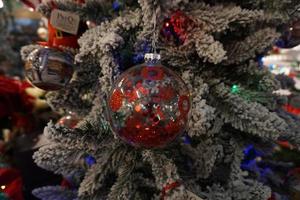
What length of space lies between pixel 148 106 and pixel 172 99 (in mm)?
Result: 39

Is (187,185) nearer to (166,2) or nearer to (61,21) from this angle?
(166,2)

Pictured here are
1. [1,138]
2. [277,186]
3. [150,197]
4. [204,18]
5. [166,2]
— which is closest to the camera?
[166,2]

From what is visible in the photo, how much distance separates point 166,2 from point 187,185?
0.35 metres

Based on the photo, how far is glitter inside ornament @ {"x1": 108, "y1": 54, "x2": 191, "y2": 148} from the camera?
0.49m

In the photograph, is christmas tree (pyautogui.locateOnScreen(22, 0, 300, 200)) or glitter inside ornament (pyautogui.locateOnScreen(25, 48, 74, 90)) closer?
christmas tree (pyautogui.locateOnScreen(22, 0, 300, 200))

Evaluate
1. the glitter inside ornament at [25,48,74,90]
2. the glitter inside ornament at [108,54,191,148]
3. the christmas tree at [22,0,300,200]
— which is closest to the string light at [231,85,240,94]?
the christmas tree at [22,0,300,200]

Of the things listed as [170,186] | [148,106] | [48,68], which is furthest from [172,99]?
[48,68]

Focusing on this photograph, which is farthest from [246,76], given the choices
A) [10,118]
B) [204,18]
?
[10,118]

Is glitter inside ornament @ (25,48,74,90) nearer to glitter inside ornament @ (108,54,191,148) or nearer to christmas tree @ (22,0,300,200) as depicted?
christmas tree @ (22,0,300,200)

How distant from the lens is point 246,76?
710 mm

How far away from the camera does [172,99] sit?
50 centimetres

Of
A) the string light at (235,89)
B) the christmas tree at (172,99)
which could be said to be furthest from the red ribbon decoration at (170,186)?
the string light at (235,89)

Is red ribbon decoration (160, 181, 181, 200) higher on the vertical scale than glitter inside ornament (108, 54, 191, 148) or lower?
lower

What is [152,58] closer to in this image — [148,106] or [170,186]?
[148,106]
